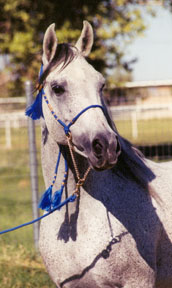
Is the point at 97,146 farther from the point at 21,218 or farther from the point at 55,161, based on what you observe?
the point at 21,218

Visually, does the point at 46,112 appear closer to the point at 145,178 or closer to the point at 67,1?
the point at 145,178

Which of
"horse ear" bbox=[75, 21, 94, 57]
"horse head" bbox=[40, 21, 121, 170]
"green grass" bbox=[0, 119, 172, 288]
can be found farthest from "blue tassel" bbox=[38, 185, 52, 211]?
"green grass" bbox=[0, 119, 172, 288]

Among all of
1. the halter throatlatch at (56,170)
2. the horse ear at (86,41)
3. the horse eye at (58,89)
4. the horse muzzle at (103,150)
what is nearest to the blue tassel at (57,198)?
the halter throatlatch at (56,170)

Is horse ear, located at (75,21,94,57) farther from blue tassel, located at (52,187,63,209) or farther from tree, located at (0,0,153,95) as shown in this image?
tree, located at (0,0,153,95)

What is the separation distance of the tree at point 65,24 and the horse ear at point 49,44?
353 inches

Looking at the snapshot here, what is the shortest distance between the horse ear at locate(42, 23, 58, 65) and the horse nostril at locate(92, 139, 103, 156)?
26.8 inches

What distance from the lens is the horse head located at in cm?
257

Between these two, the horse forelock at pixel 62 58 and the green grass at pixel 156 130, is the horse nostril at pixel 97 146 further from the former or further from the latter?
the green grass at pixel 156 130

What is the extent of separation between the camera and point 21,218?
8.41 m

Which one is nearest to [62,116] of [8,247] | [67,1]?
[8,247]

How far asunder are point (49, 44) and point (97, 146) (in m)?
0.77

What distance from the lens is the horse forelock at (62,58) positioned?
9.46ft

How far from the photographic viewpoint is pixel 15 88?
15578 mm

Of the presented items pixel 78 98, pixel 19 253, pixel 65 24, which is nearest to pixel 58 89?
pixel 78 98
